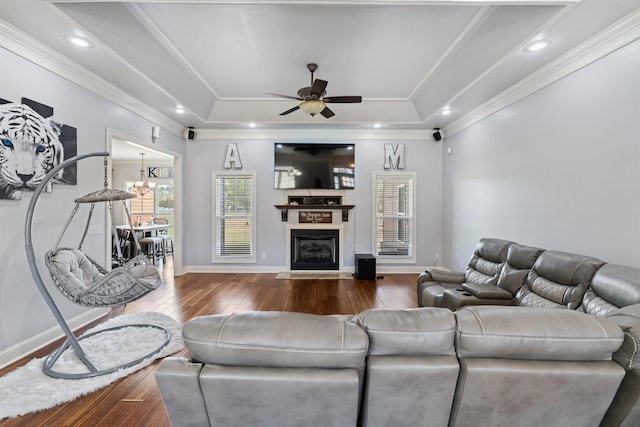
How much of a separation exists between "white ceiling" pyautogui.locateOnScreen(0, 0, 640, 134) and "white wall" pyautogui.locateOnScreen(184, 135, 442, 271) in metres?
1.23

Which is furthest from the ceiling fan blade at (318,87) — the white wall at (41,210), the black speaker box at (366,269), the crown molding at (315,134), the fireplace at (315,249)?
the black speaker box at (366,269)

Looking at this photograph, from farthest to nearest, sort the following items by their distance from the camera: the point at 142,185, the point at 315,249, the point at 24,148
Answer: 1. the point at 142,185
2. the point at 315,249
3. the point at 24,148

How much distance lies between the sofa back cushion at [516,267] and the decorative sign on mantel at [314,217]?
353cm

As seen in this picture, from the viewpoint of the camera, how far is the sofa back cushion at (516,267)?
283 centimetres

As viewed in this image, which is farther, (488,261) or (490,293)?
(488,261)

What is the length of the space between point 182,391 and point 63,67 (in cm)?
377

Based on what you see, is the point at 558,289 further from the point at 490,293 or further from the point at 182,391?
the point at 182,391

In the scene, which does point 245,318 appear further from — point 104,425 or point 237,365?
point 104,425

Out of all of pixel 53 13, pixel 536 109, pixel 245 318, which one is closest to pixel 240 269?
pixel 53 13

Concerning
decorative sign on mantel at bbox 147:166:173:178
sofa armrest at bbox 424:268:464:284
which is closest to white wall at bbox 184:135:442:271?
sofa armrest at bbox 424:268:464:284

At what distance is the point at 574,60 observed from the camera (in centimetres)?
286

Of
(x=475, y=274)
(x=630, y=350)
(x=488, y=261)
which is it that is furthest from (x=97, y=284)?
(x=488, y=261)

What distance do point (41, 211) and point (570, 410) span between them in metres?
4.26

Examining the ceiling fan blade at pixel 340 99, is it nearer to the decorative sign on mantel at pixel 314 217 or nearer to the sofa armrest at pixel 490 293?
the sofa armrest at pixel 490 293
